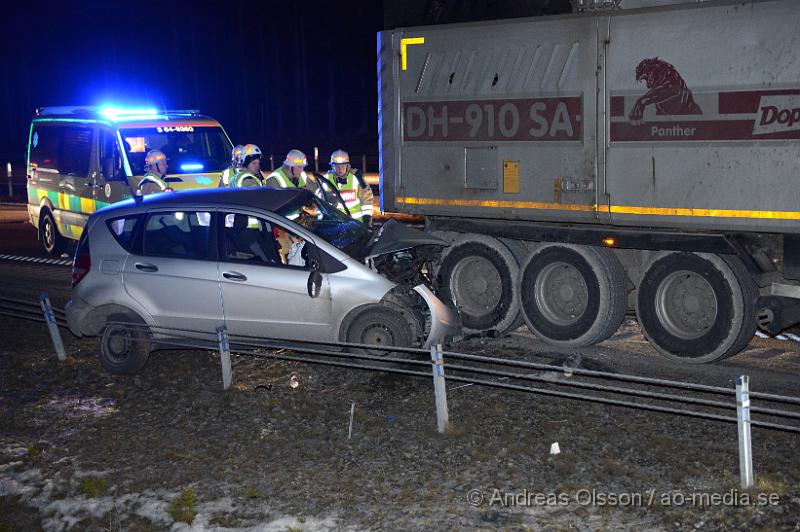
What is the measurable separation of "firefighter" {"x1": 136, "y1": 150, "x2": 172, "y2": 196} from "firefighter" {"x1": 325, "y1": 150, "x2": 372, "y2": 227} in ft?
7.46

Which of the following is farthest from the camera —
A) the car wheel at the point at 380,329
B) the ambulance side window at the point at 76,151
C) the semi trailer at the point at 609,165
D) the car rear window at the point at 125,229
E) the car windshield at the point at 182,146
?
the ambulance side window at the point at 76,151

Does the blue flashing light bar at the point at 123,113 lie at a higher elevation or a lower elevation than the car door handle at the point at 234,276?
higher

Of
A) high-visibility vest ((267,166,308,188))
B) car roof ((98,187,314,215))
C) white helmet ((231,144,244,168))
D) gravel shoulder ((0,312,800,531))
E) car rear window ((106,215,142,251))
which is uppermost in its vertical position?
white helmet ((231,144,244,168))

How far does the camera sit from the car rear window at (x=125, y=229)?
980cm

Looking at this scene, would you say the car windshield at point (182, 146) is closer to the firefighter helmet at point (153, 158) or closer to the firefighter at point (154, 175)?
the firefighter at point (154, 175)

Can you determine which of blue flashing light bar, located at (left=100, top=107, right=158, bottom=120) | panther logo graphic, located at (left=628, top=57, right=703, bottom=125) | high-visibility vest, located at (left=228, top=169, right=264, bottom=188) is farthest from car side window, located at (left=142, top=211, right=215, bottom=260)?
blue flashing light bar, located at (left=100, top=107, right=158, bottom=120)

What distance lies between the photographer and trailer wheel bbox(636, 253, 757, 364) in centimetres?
923

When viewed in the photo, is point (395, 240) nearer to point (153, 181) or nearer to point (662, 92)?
point (662, 92)

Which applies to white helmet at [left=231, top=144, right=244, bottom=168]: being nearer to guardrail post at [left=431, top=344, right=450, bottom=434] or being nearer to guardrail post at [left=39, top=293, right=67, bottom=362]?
guardrail post at [left=39, top=293, right=67, bottom=362]

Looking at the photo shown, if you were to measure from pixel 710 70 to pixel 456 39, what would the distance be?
2.83m

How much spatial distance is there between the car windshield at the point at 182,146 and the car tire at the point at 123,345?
549 centimetres

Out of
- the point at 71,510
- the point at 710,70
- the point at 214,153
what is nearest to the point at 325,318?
the point at 71,510

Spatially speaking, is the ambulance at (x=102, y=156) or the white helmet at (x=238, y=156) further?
the ambulance at (x=102, y=156)

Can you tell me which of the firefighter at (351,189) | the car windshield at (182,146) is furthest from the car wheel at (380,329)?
the car windshield at (182,146)
